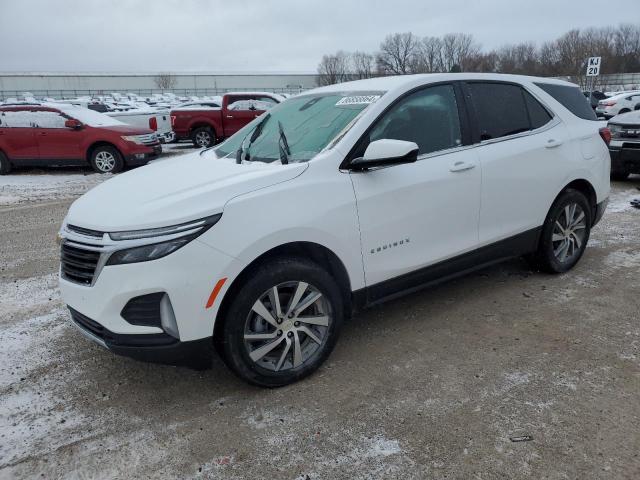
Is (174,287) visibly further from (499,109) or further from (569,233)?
(569,233)

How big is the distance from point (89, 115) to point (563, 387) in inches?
485

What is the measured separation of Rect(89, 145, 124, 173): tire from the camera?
470 inches

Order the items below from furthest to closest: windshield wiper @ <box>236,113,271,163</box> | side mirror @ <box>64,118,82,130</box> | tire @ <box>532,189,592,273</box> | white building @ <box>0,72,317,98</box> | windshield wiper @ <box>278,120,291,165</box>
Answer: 1. white building @ <box>0,72,317,98</box>
2. side mirror @ <box>64,118,82,130</box>
3. tire @ <box>532,189,592,273</box>
4. windshield wiper @ <box>236,113,271,163</box>
5. windshield wiper @ <box>278,120,291,165</box>

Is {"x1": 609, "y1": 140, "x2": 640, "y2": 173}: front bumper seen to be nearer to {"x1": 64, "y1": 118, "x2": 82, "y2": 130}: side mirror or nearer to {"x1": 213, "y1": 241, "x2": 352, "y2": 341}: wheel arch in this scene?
{"x1": 213, "y1": 241, "x2": 352, "y2": 341}: wheel arch

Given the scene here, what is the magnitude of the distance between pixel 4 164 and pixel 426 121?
11.7 m

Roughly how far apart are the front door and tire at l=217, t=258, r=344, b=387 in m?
0.38

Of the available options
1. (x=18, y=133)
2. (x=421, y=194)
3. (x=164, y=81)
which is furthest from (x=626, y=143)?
(x=164, y=81)

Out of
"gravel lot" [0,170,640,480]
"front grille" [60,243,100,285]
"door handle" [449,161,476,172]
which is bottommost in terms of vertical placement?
"gravel lot" [0,170,640,480]

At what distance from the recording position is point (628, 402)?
114 inches

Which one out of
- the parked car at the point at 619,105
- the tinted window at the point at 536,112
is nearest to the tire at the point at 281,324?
the tinted window at the point at 536,112

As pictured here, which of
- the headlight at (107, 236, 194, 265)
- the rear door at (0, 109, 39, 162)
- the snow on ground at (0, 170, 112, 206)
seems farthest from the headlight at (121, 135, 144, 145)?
the headlight at (107, 236, 194, 265)

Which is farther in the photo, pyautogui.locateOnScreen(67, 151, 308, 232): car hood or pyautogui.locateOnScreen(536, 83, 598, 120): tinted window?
pyautogui.locateOnScreen(536, 83, 598, 120): tinted window

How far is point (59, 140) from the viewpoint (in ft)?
39.3

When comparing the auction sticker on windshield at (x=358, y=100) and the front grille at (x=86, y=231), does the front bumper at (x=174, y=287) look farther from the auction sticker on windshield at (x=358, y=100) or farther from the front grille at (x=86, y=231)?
the auction sticker on windshield at (x=358, y=100)
